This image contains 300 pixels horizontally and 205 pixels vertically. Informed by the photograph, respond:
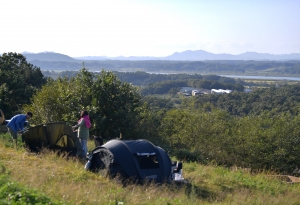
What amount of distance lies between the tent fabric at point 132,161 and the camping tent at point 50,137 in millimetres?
2047

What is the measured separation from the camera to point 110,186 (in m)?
7.85

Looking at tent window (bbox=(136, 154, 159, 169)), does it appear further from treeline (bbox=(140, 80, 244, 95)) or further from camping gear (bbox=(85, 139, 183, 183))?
→ treeline (bbox=(140, 80, 244, 95))

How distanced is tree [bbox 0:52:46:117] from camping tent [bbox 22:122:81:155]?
39.2ft

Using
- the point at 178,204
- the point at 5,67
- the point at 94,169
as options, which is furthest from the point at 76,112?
the point at 5,67

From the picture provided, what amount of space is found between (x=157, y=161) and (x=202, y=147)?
42.9ft

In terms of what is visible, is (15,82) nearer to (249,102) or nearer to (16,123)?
(16,123)

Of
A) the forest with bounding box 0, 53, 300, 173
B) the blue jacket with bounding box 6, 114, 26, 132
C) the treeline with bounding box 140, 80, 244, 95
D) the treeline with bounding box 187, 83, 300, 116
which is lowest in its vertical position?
the treeline with bounding box 140, 80, 244, 95

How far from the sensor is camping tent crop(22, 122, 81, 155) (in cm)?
1039

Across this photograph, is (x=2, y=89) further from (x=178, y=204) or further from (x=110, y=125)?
(x=178, y=204)

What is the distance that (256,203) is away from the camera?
8234 millimetres

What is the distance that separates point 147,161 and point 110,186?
5.27ft

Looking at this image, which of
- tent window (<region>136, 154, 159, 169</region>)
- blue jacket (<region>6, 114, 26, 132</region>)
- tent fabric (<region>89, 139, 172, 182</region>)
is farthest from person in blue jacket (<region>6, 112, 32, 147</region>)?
tent window (<region>136, 154, 159, 169</region>)

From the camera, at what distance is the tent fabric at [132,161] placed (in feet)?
28.3

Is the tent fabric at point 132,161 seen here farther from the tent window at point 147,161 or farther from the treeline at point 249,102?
the treeline at point 249,102
